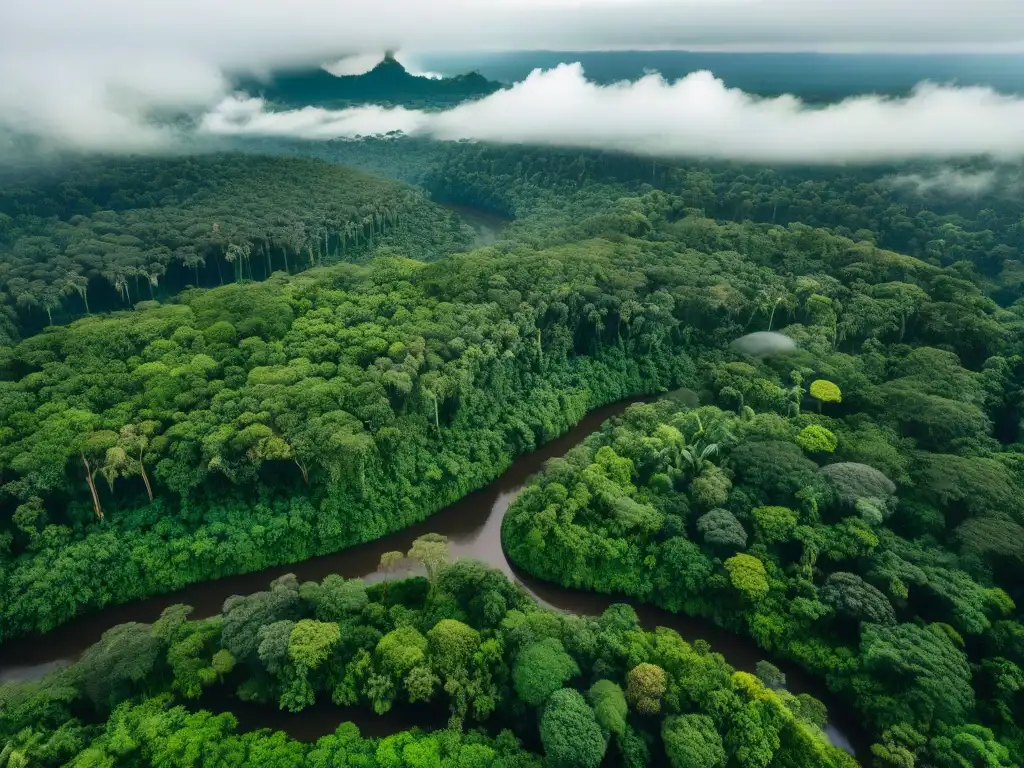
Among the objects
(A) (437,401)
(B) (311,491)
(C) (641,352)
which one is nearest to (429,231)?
(C) (641,352)

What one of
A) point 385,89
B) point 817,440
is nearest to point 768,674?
point 817,440

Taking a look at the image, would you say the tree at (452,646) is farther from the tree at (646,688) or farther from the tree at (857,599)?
the tree at (857,599)

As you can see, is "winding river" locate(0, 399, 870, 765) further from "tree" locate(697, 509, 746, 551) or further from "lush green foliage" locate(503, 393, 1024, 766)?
"tree" locate(697, 509, 746, 551)

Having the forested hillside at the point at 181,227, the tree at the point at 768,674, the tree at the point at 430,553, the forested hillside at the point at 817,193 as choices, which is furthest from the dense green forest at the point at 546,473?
the tree at the point at 768,674

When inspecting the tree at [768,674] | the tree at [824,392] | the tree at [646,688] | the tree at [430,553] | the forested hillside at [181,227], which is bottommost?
the tree at [768,674]

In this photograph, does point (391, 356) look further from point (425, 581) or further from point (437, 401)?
point (425, 581)

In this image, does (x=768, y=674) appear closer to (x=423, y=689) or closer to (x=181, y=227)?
(x=423, y=689)

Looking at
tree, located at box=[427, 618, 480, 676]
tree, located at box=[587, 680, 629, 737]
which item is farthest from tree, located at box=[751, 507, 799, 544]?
tree, located at box=[427, 618, 480, 676]
